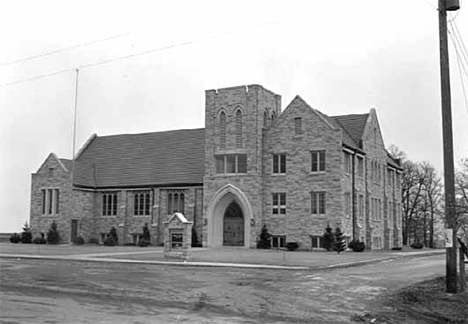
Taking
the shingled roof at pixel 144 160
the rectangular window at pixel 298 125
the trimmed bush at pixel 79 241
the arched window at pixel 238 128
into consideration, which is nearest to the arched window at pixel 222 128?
the arched window at pixel 238 128

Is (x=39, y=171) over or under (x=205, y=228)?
over

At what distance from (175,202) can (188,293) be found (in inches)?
1477

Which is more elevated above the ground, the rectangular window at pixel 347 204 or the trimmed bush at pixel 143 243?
the rectangular window at pixel 347 204

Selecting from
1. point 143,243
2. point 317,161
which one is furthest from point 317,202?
point 143,243

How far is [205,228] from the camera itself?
168ft

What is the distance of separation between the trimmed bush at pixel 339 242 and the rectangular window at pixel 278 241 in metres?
4.54

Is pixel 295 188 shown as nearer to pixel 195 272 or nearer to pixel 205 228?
pixel 205 228

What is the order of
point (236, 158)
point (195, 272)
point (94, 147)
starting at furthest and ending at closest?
point (94, 147)
point (236, 158)
point (195, 272)

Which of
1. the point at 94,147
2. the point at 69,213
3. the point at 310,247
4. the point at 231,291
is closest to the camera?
the point at 231,291

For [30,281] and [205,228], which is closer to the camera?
[30,281]

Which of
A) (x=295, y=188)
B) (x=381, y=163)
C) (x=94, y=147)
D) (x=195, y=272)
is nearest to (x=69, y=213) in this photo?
(x=94, y=147)

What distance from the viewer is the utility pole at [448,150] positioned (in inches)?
732

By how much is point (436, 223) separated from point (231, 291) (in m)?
78.0

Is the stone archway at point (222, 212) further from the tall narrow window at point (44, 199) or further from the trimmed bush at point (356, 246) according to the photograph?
the tall narrow window at point (44, 199)
